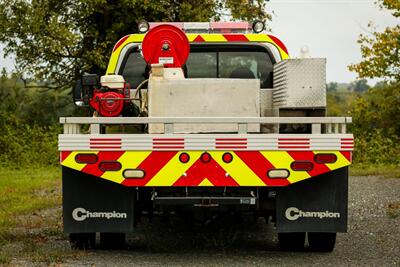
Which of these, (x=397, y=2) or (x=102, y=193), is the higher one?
(x=397, y=2)

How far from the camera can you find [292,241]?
366 inches

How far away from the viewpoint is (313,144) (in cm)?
814

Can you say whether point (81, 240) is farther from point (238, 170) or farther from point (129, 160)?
point (238, 170)

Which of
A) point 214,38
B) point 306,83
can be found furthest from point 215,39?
point 306,83

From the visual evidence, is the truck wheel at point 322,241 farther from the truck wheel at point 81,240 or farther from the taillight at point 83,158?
the taillight at point 83,158

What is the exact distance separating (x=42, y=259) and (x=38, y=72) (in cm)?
2196

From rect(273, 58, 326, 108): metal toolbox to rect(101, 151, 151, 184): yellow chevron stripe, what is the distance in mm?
1465

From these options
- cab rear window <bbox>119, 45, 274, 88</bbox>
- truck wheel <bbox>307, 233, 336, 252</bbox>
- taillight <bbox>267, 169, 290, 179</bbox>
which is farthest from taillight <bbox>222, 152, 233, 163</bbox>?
cab rear window <bbox>119, 45, 274, 88</bbox>

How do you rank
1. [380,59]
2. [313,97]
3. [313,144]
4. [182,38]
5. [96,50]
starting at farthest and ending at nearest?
1. [380,59]
2. [96,50]
3. [182,38]
4. [313,97]
5. [313,144]

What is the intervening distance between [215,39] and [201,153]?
253cm

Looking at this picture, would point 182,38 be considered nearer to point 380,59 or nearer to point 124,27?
point 124,27

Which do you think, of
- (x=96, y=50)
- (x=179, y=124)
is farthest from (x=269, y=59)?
(x=96, y=50)

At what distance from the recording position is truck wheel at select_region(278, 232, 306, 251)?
30.3 ft

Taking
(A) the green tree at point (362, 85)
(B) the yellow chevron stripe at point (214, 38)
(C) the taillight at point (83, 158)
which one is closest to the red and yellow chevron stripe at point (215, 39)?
(B) the yellow chevron stripe at point (214, 38)
